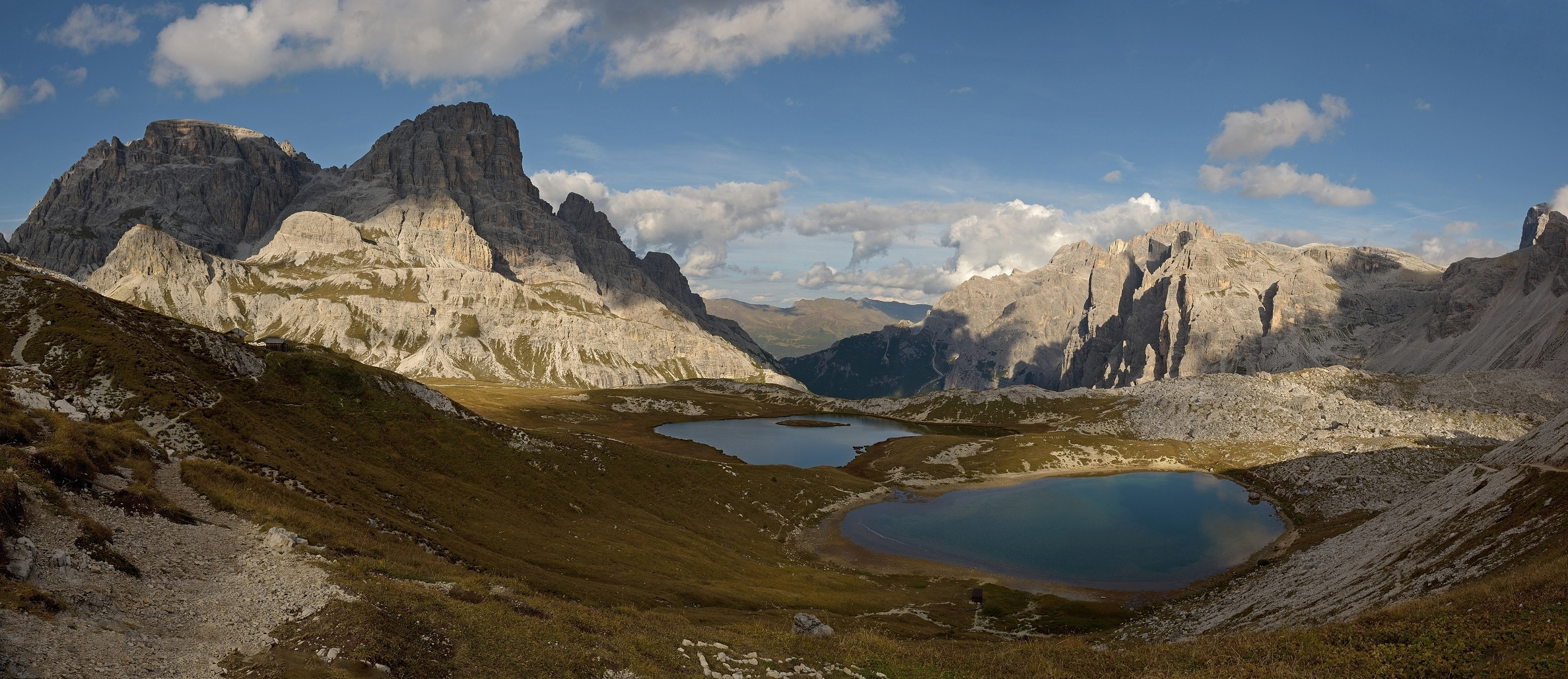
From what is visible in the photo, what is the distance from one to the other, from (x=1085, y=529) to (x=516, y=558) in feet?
242

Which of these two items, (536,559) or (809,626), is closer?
(809,626)

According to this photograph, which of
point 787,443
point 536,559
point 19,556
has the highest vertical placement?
point 19,556

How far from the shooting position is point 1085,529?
9262 centimetres

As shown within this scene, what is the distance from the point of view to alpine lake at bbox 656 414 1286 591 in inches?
3049

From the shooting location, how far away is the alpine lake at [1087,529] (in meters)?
77.4

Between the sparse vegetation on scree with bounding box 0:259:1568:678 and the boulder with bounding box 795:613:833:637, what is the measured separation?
5.35ft

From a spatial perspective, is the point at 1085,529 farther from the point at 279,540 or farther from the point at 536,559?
the point at 279,540

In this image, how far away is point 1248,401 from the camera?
163125mm

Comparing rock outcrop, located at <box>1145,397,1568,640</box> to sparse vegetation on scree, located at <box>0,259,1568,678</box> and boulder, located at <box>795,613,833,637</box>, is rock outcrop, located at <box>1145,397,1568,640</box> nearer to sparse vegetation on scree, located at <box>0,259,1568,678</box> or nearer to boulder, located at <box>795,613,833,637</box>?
sparse vegetation on scree, located at <box>0,259,1568,678</box>

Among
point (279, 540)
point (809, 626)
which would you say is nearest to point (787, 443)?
point (809, 626)

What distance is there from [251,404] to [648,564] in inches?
1336

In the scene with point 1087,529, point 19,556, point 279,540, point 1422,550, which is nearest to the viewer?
point 19,556

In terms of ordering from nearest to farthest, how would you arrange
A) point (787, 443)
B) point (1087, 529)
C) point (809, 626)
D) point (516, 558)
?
point (809, 626) → point (516, 558) → point (1087, 529) → point (787, 443)

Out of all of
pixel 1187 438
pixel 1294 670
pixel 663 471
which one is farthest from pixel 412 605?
pixel 1187 438
